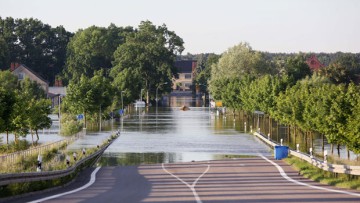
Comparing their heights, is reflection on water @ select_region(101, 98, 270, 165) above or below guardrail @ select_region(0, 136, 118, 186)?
below

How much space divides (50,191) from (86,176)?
26.7ft

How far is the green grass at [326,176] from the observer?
27.1 metres

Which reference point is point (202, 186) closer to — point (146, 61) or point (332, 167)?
point (332, 167)

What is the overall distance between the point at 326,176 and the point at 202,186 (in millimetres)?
6271

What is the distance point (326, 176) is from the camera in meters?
31.8

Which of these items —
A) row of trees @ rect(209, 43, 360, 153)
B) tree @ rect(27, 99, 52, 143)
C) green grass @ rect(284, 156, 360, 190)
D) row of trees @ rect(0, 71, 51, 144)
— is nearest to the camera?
green grass @ rect(284, 156, 360, 190)

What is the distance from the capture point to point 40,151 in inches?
1902

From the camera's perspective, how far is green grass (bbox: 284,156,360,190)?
89.1ft

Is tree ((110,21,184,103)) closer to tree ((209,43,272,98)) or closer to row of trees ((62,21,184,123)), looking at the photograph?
row of trees ((62,21,184,123))

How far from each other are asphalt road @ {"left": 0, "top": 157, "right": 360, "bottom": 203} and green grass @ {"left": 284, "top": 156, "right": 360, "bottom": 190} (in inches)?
18.2

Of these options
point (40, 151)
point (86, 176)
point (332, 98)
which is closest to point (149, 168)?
point (86, 176)

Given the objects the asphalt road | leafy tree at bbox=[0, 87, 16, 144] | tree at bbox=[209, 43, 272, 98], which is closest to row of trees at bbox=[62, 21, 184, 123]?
tree at bbox=[209, 43, 272, 98]

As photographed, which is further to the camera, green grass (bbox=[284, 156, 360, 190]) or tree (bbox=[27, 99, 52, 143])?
tree (bbox=[27, 99, 52, 143])

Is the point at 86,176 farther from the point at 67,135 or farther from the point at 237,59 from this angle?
the point at 237,59
